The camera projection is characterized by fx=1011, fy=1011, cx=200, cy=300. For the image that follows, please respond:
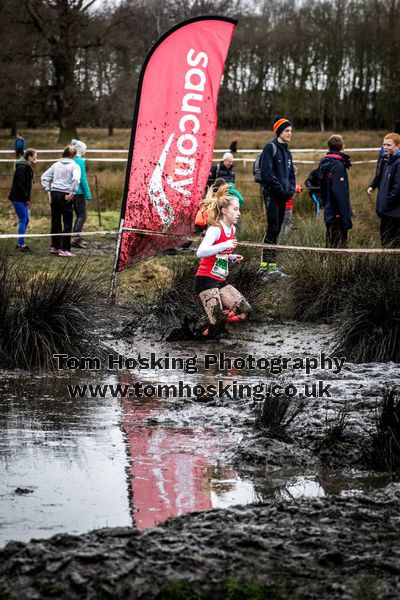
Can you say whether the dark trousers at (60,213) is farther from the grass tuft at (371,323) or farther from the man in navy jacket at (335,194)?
the grass tuft at (371,323)

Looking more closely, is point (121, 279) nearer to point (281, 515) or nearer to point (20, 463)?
point (20, 463)

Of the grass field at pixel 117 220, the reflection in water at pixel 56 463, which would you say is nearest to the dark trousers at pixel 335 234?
the grass field at pixel 117 220

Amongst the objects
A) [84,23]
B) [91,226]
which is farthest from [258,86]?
[91,226]

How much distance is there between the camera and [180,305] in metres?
11.4

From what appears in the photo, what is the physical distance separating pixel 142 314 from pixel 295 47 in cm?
6017

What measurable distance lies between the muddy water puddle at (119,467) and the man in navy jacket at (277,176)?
17.8ft

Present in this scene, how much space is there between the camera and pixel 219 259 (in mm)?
10133

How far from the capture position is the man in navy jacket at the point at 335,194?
42.6 ft

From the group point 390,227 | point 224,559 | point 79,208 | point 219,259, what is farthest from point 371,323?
point 79,208

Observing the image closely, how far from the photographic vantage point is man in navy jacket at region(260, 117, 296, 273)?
13234mm

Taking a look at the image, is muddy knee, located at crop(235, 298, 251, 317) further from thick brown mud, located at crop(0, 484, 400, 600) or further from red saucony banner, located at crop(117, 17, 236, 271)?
Answer: thick brown mud, located at crop(0, 484, 400, 600)

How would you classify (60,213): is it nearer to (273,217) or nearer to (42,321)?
(273,217)

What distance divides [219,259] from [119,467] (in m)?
4.21

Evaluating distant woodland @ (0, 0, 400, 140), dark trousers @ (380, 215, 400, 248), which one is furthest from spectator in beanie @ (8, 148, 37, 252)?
distant woodland @ (0, 0, 400, 140)
